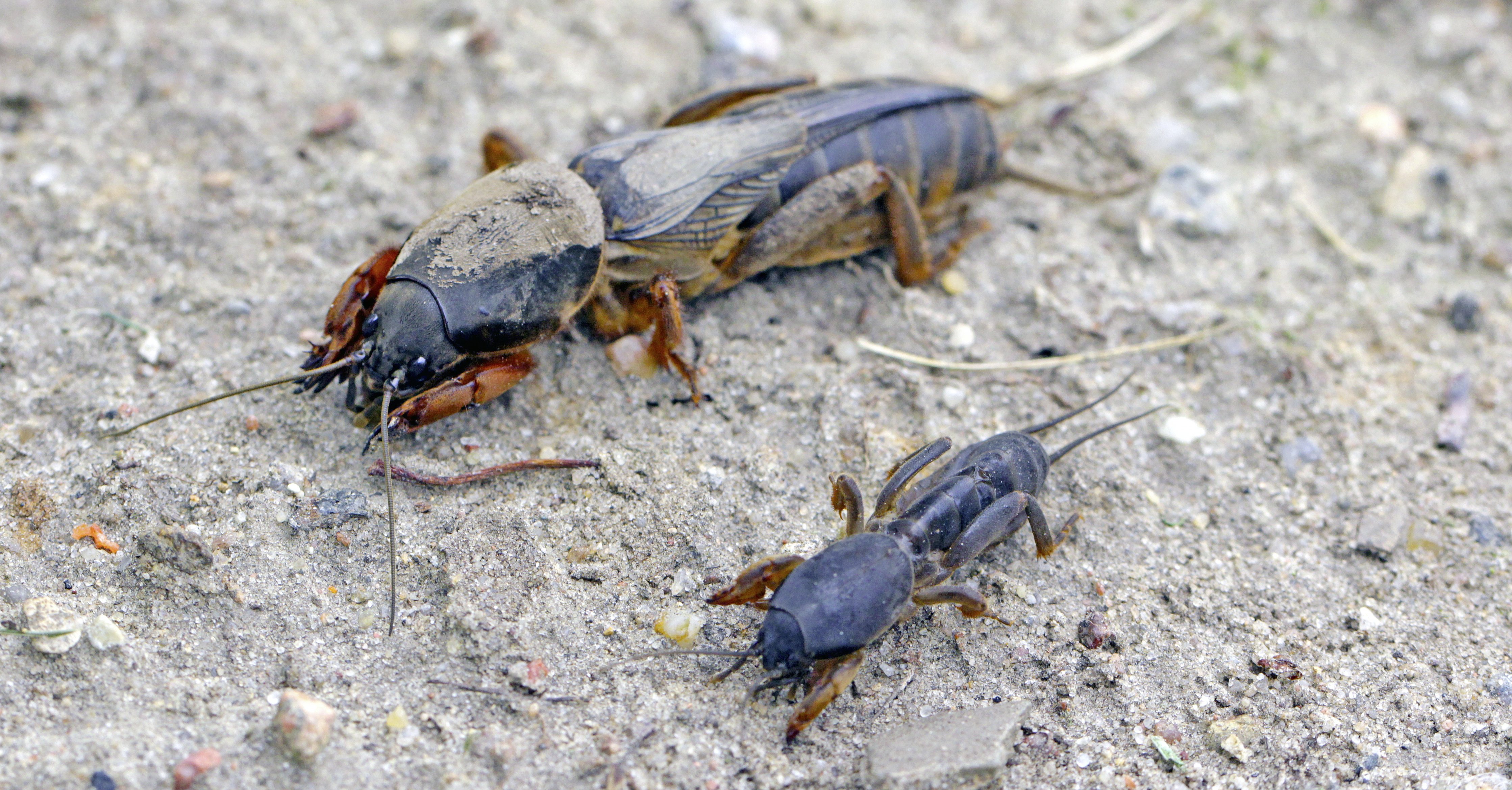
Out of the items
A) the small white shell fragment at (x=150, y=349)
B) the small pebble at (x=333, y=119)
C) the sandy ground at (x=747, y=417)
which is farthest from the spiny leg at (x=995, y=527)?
the small pebble at (x=333, y=119)

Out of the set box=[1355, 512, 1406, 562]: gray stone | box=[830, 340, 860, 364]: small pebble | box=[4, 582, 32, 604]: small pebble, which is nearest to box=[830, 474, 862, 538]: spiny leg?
box=[830, 340, 860, 364]: small pebble

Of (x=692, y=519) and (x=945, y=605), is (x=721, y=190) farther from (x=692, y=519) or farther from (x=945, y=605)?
(x=945, y=605)

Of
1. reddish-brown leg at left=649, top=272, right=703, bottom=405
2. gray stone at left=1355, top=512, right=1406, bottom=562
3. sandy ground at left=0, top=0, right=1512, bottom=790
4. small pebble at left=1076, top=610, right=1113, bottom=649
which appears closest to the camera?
sandy ground at left=0, top=0, right=1512, bottom=790

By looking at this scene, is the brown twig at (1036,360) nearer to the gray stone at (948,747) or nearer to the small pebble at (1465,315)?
the small pebble at (1465,315)

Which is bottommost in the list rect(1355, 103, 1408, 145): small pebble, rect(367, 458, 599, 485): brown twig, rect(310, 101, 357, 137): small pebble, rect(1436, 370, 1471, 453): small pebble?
rect(367, 458, 599, 485): brown twig

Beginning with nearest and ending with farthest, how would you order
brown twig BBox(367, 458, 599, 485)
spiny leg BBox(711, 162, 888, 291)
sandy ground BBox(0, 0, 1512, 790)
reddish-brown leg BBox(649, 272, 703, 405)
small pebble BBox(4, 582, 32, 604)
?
1. sandy ground BBox(0, 0, 1512, 790)
2. small pebble BBox(4, 582, 32, 604)
3. brown twig BBox(367, 458, 599, 485)
4. reddish-brown leg BBox(649, 272, 703, 405)
5. spiny leg BBox(711, 162, 888, 291)

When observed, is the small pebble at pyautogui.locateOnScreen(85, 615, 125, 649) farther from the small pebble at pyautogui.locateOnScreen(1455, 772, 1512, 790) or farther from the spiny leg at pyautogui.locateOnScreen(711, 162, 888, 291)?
the small pebble at pyautogui.locateOnScreen(1455, 772, 1512, 790)

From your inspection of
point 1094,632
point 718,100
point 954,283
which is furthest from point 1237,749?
point 718,100

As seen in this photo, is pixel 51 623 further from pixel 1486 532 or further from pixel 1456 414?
pixel 1456 414

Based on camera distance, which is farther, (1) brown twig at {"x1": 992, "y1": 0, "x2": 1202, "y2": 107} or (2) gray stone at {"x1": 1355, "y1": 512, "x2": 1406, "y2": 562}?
(1) brown twig at {"x1": 992, "y1": 0, "x2": 1202, "y2": 107}
